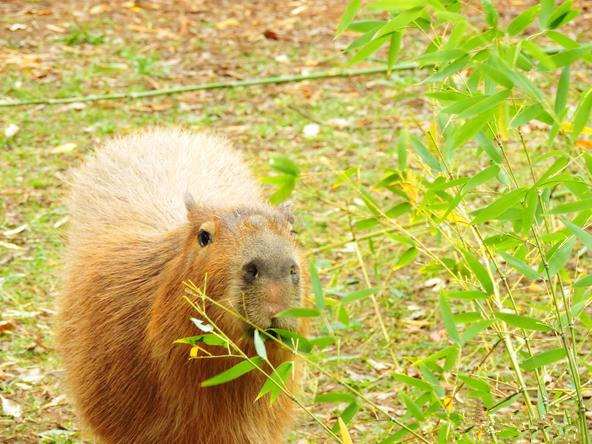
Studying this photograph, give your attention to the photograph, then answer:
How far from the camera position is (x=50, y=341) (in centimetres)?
453

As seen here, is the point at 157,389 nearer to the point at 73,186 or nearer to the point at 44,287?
the point at 73,186

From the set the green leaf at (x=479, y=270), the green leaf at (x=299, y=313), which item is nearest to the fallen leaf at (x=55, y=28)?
the green leaf at (x=299, y=313)

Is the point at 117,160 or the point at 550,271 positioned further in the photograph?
the point at 117,160

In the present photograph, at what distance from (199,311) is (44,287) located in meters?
2.57

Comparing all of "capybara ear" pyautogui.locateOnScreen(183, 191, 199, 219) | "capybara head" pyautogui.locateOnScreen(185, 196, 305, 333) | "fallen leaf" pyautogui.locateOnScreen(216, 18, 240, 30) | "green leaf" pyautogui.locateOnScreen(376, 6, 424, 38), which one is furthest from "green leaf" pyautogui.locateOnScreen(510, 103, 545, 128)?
"fallen leaf" pyautogui.locateOnScreen(216, 18, 240, 30)

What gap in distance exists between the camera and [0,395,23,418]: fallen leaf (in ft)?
12.9

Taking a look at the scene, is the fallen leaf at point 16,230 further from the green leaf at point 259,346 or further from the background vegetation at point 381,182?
the green leaf at point 259,346

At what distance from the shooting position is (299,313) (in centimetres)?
247

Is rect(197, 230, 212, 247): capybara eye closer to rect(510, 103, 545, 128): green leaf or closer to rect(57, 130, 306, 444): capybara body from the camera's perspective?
rect(57, 130, 306, 444): capybara body

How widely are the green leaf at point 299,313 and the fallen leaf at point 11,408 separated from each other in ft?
6.05

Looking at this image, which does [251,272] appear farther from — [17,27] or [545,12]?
[17,27]

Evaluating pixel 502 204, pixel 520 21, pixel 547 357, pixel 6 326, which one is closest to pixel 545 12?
pixel 520 21

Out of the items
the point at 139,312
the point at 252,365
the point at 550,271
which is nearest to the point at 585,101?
the point at 550,271

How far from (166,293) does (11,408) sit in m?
1.35
